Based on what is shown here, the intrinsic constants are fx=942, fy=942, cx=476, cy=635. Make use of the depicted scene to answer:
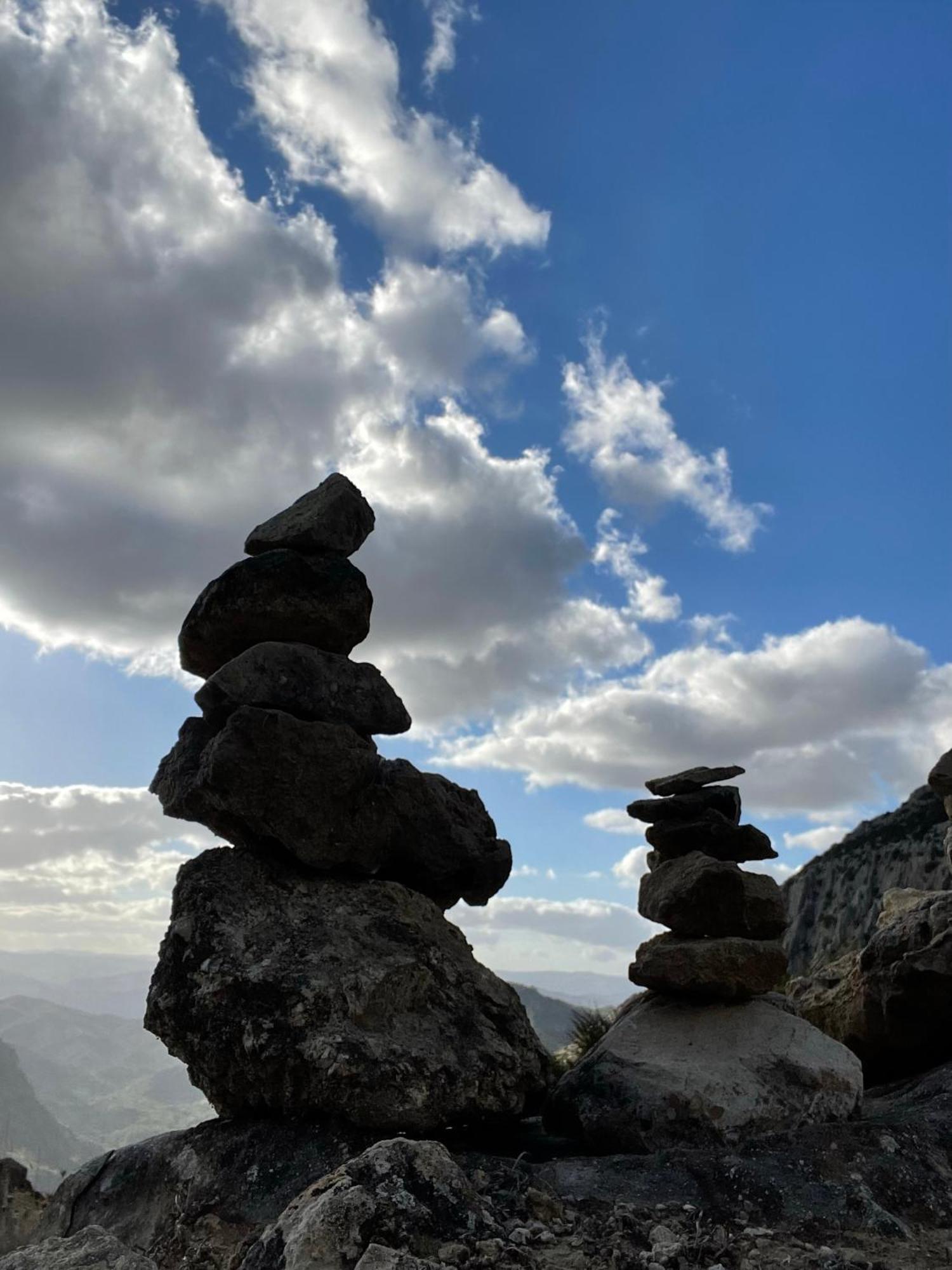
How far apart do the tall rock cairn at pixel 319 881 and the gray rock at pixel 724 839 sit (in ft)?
9.05

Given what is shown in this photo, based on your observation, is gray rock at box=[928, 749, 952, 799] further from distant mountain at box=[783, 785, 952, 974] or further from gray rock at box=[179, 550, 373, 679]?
distant mountain at box=[783, 785, 952, 974]

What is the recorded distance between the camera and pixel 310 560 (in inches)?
559

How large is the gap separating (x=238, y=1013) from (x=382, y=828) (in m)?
3.06

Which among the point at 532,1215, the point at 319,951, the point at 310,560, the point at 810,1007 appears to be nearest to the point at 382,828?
the point at 319,951

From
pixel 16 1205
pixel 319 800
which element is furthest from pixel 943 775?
pixel 16 1205

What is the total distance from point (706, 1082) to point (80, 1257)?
23.1 ft

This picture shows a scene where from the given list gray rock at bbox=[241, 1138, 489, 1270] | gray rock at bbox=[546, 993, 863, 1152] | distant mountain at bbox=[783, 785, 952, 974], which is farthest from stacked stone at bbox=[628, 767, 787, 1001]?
distant mountain at bbox=[783, 785, 952, 974]

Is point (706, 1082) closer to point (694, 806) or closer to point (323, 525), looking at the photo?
point (694, 806)

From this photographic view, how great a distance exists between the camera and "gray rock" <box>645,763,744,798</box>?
14344mm

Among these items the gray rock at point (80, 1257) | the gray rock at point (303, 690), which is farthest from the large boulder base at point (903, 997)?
the gray rock at point (80, 1257)

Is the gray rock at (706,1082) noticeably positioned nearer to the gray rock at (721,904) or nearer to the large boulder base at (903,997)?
the gray rock at (721,904)

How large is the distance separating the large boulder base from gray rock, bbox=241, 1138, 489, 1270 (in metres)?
9.30

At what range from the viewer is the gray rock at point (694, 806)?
1441 cm

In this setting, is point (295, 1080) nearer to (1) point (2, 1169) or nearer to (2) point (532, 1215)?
(2) point (532, 1215)
